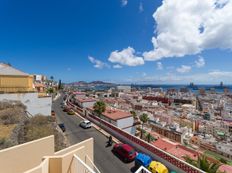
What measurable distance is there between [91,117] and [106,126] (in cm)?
622

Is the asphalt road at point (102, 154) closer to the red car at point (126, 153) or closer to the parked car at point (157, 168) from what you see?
the red car at point (126, 153)

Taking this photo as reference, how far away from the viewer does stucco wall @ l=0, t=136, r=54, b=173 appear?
6.01 metres

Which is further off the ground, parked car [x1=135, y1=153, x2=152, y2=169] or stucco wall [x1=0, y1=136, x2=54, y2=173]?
stucco wall [x1=0, y1=136, x2=54, y2=173]

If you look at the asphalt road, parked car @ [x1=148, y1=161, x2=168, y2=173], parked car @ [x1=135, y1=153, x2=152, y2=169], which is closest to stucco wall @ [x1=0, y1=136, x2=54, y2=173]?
the asphalt road

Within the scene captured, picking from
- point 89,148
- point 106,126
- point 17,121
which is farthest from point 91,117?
point 89,148

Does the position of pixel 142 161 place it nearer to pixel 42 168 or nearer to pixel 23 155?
pixel 23 155

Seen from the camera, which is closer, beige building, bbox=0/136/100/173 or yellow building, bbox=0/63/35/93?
beige building, bbox=0/136/100/173

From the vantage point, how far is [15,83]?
17766mm

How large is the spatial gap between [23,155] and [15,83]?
14.0m

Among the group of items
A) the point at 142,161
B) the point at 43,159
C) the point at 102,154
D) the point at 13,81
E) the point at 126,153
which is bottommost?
the point at 102,154

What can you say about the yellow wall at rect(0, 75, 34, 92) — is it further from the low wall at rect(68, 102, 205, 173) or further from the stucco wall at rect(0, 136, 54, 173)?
the stucco wall at rect(0, 136, 54, 173)

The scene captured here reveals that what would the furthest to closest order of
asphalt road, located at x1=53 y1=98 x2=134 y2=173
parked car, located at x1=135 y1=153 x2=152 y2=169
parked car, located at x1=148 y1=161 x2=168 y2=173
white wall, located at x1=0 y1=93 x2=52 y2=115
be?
white wall, located at x1=0 y1=93 x2=52 y2=115 → asphalt road, located at x1=53 y1=98 x2=134 y2=173 → parked car, located at x1=135 y1=153 x2=152 y2=169 → parked car, located at x1=148 y1=161 x2=168 y2=173

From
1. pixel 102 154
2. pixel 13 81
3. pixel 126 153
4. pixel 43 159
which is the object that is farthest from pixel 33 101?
pixel 43 159

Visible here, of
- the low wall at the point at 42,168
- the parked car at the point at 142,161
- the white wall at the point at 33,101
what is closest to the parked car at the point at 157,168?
the parked car at the point at 142,161
